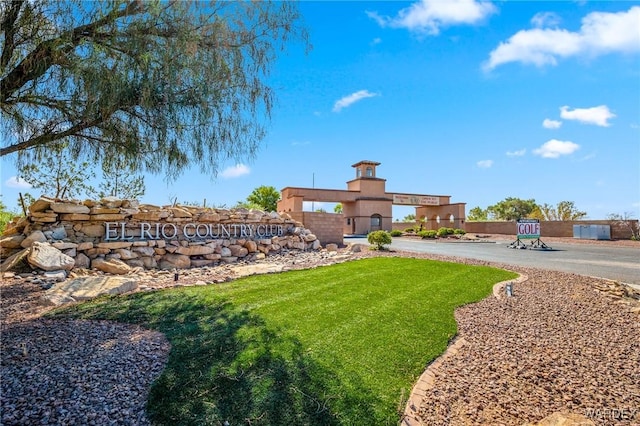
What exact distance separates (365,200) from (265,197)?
10.9m

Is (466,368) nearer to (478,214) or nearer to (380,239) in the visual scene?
(380,239)

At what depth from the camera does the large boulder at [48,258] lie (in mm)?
6758

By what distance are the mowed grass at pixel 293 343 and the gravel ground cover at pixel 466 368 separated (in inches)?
10.2

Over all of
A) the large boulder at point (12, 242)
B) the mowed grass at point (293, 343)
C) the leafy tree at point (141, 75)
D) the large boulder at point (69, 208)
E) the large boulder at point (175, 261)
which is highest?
the leafy tree at point (141, 75)

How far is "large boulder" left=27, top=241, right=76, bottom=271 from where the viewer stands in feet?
22.2

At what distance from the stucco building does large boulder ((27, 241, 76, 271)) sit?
21271mm

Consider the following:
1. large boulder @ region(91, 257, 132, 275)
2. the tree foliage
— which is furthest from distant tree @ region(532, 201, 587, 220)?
large boulder @ region(91, 257, 132, 275)

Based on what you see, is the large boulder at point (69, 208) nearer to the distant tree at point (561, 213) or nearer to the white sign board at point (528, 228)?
the white sign board at point (528, 228)

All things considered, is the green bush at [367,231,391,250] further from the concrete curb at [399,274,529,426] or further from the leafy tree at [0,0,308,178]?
the leafy tree at [0,0,308,178]

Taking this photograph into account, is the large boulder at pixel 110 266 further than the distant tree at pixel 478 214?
No

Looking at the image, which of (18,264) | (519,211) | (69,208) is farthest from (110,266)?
(519,211)

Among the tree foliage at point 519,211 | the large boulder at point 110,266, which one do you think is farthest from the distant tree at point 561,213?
the large boulder at point 110,266

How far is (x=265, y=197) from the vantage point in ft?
116

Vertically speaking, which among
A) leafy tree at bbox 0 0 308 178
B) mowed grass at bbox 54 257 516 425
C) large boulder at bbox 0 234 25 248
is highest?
leafy tree at bbox 0 0 308 178
